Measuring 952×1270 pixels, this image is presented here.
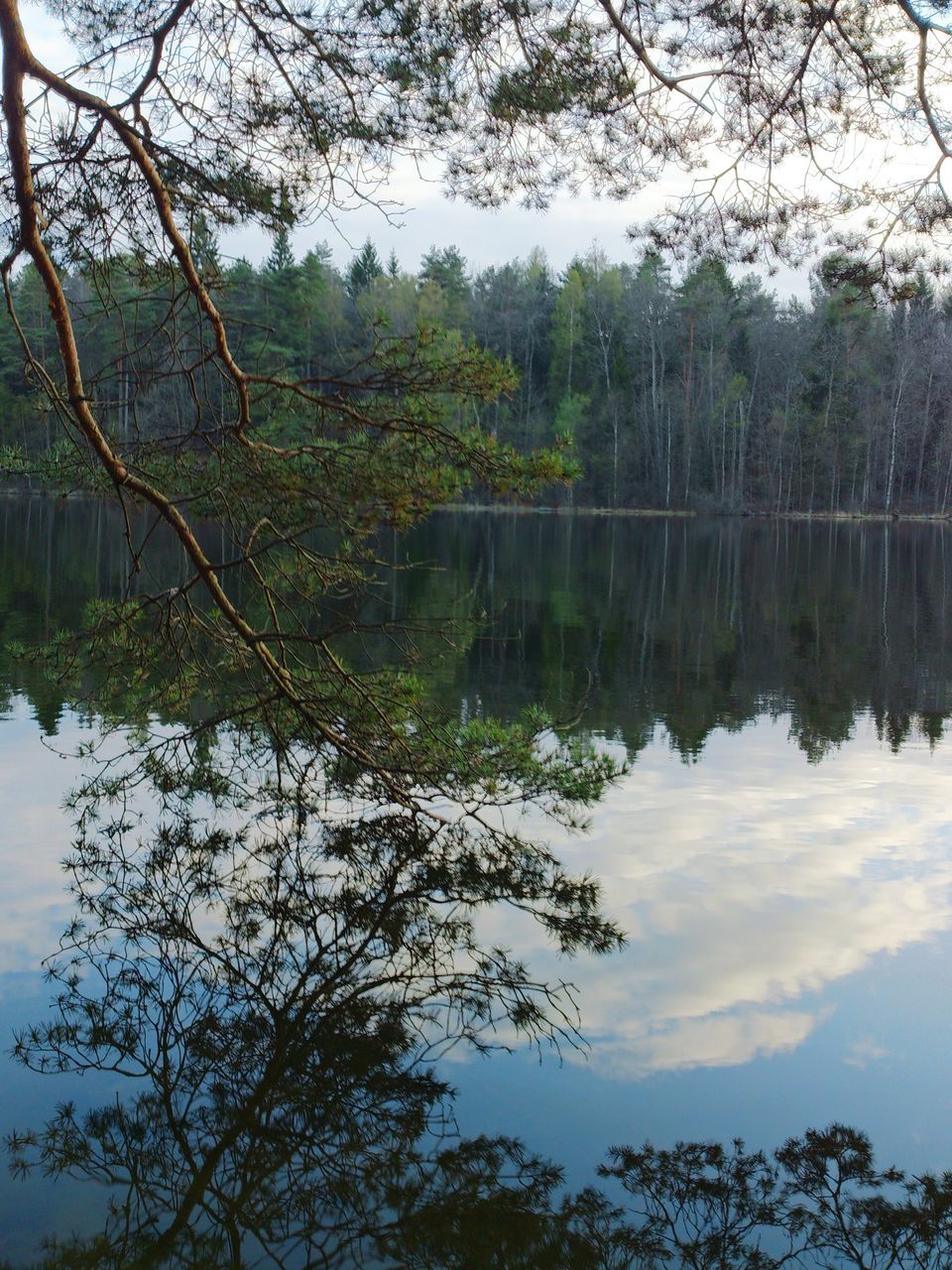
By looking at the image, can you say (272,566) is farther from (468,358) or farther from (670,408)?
(670,408)

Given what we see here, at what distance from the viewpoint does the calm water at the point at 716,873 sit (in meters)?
3.43

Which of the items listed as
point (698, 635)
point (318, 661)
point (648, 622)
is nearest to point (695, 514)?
point (648, 622)

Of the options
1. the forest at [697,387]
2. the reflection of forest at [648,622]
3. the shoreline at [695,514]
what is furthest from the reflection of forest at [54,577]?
the shoreline at [695,514]

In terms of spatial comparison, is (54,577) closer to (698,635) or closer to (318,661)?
(698,635)

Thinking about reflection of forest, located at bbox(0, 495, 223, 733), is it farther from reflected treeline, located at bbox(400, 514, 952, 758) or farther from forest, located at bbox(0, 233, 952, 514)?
forest, located at bbox(0, 233, 952, 514)

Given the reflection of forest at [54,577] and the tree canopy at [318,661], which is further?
the reflection of forest at [54,577]

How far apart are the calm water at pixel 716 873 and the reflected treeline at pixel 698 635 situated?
2.3 inches

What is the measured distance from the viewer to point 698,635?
14.2 meters

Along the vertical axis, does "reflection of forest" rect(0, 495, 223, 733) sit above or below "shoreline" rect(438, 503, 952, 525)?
below

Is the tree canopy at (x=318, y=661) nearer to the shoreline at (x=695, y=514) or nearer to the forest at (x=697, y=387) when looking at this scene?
the forest at (x=697, y=387)

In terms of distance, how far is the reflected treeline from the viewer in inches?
385

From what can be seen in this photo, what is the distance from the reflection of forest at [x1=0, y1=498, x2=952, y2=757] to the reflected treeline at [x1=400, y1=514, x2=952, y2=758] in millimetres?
35

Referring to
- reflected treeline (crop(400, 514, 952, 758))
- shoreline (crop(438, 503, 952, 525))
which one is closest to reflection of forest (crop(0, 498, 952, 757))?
reflected treeline (crop(400, 514, 952, 758))

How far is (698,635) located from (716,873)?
886 cm
